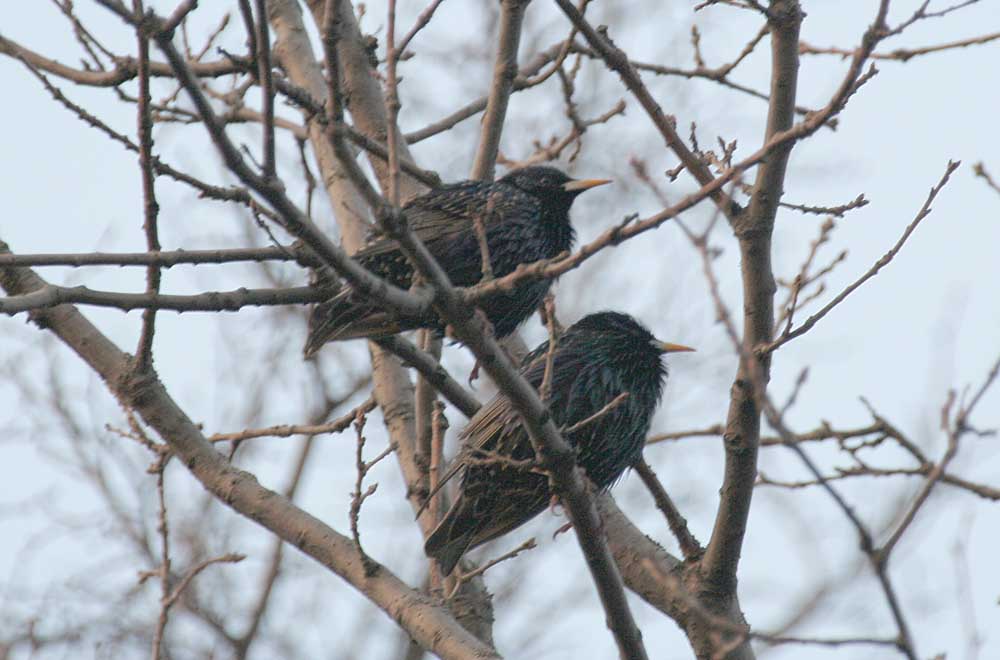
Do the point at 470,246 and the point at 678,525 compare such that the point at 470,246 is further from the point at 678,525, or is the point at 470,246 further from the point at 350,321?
the point at 678,525

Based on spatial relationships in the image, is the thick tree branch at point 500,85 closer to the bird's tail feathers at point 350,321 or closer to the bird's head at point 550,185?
the bird's head at point 550,185

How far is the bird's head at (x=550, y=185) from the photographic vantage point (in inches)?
214

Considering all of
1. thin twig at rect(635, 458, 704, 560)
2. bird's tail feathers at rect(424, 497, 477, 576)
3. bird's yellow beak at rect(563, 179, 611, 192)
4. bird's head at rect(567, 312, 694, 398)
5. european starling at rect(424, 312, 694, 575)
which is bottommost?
thin twig at rect(635, 458, 704, 560)

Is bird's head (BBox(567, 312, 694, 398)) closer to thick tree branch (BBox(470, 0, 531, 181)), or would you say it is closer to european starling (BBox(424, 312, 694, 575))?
european starling (BBox(424, 312, 694, 575))

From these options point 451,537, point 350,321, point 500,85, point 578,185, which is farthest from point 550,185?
point 451,537

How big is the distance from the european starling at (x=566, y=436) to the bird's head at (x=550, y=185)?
672 millimetres

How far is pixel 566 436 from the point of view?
178 inches

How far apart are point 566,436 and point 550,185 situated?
52.7 inches

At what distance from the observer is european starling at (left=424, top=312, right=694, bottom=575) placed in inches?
182

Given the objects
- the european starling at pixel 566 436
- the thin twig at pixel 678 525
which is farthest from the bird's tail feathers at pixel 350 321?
the thin twig at pixel 678 525

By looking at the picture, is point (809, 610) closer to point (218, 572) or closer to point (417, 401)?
point (417, 401)

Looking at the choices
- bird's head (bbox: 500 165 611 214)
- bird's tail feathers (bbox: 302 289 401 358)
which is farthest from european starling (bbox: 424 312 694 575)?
bird's head (bbox: 500 165 611 214)

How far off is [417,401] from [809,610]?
2.07m

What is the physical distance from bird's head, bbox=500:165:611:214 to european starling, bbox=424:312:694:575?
67 centimetres
